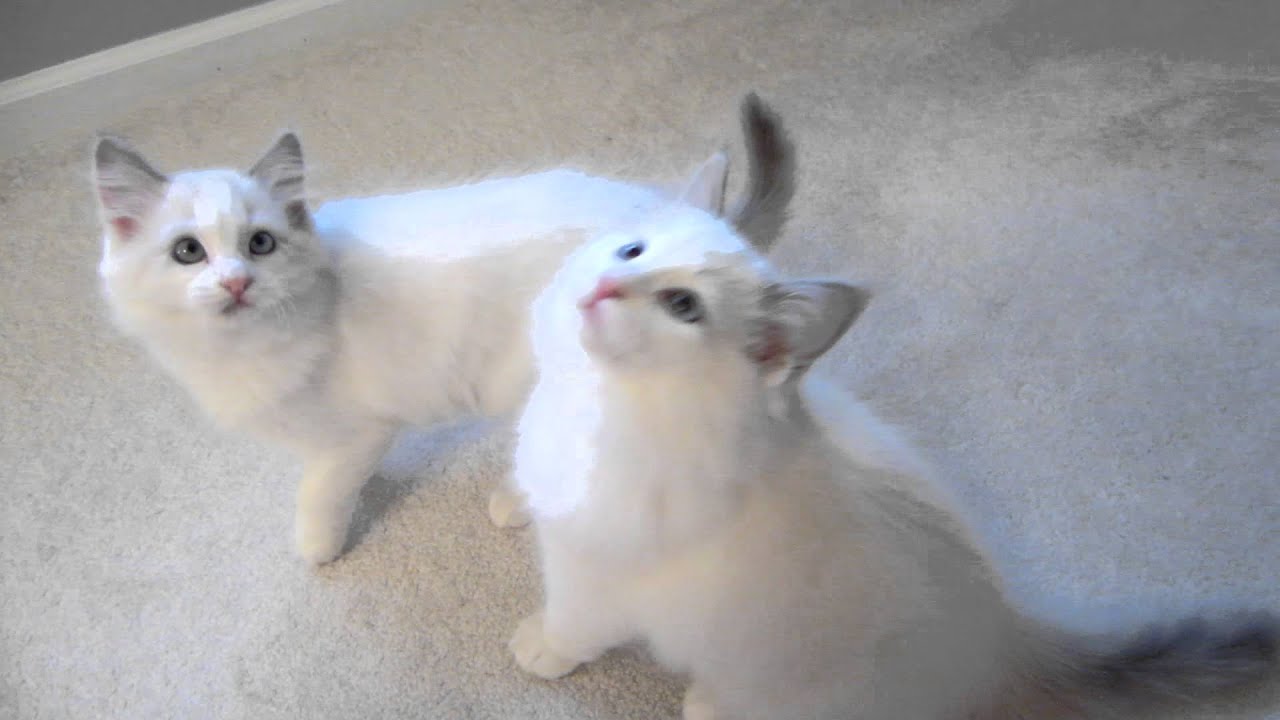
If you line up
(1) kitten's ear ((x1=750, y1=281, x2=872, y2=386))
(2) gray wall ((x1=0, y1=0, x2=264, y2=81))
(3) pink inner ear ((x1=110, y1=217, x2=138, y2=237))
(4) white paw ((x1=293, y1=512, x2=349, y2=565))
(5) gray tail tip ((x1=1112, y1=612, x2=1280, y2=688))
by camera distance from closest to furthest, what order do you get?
(1) kitten's ear ((x1=750, y1=281, x2=872, y2=386)) → (5) gray tail tip ((x1=1112, y1=612, x2=1280, y2=688)) → (3) pink inner ear ((x1=110, y1=217, x2=138, y2=237)) → (4) white paw ((x1=293, y1=512, x2=349, y2=565)) → (2) gray wall ((x1=0, y1=0, x2=264, y2=81))

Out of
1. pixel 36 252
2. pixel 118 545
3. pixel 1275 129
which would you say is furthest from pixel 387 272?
pixel 1275 129

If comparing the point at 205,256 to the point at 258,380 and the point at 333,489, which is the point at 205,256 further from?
the point at 333,489

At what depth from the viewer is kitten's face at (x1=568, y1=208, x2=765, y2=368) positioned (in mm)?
707

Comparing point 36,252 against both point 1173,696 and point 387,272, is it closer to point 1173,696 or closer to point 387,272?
point 387,272

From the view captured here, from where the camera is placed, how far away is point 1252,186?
1613 mm

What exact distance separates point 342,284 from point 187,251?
0.16 meters

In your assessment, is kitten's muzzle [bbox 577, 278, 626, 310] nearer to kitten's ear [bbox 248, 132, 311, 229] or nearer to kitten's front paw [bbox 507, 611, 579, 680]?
kitten's ear [bbox 248, 132, 311, 229]

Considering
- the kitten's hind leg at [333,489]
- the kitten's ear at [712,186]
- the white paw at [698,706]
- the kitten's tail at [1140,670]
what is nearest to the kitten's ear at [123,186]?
the kitten's hind leg at [333,489]

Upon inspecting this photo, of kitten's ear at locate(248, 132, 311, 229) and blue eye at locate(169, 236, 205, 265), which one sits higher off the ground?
kitten's ear at locate(248, 132, 311, 229)

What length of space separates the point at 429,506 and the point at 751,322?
0.73m

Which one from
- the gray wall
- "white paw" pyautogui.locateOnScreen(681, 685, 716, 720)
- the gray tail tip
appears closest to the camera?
the gray tail tip

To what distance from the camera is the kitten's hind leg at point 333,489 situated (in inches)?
44.1

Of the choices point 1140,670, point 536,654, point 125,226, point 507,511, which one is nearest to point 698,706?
point 536,654

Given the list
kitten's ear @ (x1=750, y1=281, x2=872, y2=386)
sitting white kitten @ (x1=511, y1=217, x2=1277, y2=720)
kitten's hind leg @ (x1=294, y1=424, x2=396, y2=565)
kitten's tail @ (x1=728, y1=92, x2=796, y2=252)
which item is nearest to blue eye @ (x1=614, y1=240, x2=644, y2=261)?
sitting white kitten @ (x1=511, y1=217, x2=1277, y2=720)
